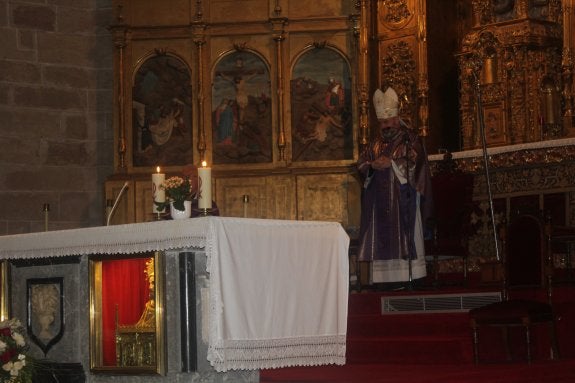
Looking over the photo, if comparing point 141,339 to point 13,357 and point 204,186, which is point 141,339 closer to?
point 13,357

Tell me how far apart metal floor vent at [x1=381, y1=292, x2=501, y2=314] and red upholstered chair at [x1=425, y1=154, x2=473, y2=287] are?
967 millimetres

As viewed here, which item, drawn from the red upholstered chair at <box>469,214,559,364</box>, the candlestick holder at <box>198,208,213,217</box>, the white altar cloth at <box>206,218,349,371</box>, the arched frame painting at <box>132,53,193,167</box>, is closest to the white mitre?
the red upholstered chair at <box>469,214,559,364</box>

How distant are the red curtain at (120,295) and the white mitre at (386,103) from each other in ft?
15.2

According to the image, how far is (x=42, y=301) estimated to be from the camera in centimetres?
796

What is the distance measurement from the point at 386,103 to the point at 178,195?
434cm

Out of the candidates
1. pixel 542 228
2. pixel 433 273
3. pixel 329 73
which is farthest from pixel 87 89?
pixel 542 228

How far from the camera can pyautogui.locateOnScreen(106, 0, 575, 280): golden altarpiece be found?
13180mm

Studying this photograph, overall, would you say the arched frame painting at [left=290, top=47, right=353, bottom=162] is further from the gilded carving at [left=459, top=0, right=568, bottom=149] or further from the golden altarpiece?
the gilded carving at [left=459, top=0, right=568, bottom=149]

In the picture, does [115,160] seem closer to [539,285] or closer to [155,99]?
[155,99]

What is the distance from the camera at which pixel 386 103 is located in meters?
11.6

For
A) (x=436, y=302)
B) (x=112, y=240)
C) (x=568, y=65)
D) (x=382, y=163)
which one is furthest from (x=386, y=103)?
(x=112, y=240)

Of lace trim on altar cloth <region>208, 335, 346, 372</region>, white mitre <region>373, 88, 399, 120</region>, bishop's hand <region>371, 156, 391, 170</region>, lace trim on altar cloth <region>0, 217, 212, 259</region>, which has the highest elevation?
white mitre <region>373, 88, 399, 120</region>

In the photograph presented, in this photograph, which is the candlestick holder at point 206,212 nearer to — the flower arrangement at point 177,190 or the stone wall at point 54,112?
the flower arrangement at point 177,190

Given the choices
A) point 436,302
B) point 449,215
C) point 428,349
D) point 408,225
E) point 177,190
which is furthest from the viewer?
point 449,215
